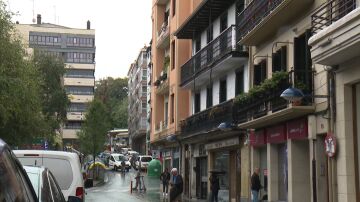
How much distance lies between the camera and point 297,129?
760 inches

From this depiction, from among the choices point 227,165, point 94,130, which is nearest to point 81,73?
point 94,130

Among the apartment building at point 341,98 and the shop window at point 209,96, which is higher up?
the shop window at point 209,96

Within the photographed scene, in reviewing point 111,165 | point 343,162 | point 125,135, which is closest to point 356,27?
point 343,162

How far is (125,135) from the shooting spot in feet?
429

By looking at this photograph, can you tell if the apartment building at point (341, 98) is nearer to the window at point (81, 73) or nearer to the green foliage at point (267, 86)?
the green foliage at point (267, 86)

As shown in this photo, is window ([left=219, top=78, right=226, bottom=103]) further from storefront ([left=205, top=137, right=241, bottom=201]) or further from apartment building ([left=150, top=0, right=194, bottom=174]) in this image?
apartment building ([left=150, top=0, right=194, bottom=174])

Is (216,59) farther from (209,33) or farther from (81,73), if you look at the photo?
(81,73)

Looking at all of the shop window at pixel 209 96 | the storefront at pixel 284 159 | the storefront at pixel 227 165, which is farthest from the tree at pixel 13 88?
the storefront at pixel 284 159

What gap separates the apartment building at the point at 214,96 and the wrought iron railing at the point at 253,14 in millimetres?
1486

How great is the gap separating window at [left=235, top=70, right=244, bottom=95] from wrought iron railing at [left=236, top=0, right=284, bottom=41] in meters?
2.39

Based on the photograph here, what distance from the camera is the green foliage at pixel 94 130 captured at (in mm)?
65500

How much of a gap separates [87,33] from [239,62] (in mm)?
80009

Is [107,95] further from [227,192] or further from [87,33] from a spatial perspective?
[227,192]

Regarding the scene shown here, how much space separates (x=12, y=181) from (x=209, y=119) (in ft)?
87.0
